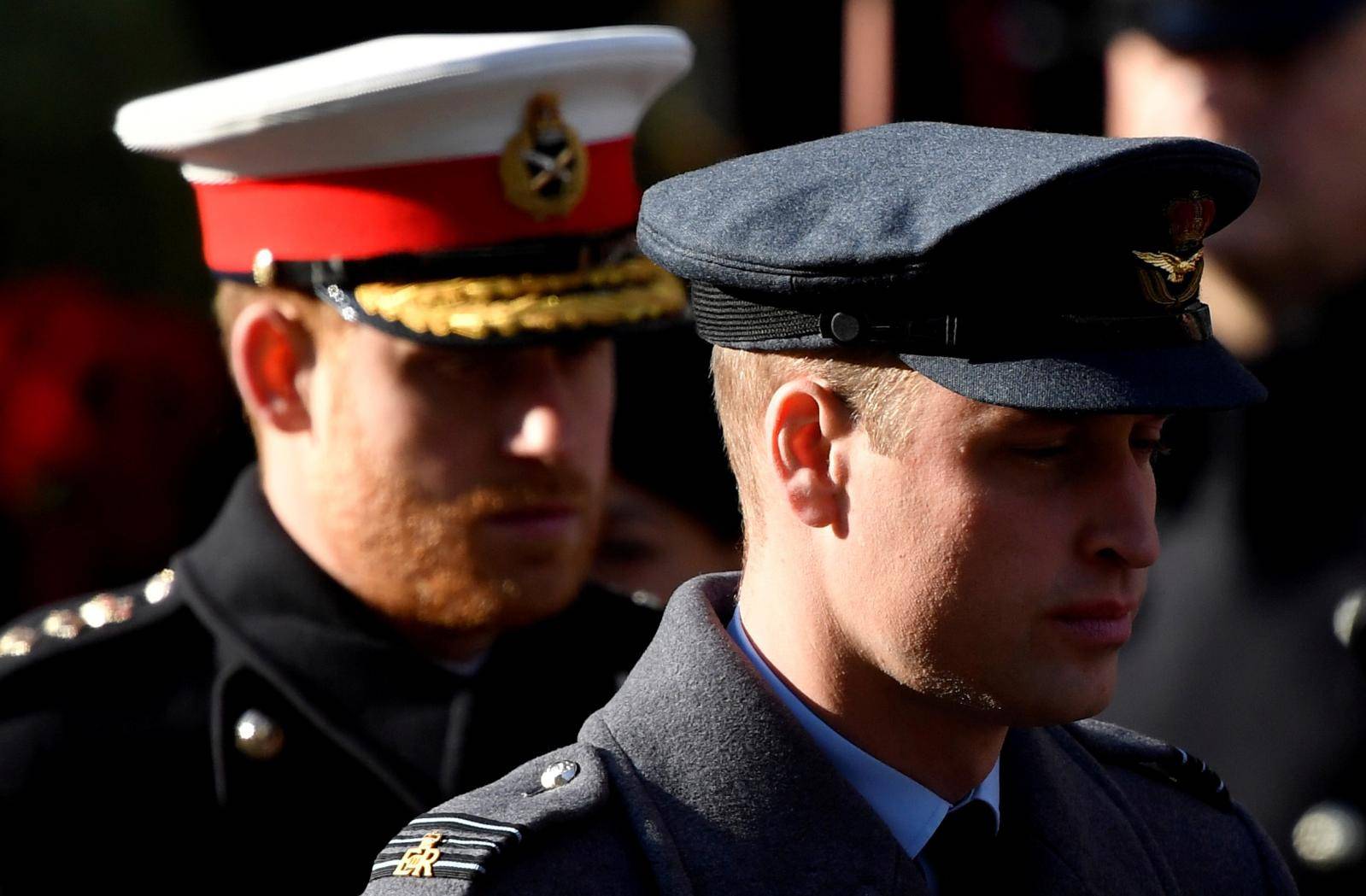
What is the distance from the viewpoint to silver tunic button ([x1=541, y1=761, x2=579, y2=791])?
2559mm

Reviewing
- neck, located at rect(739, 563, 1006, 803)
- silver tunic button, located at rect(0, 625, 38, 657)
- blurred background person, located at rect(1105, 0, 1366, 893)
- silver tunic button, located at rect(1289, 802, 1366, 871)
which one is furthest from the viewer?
blurred background person, located at rect(1105, 0, 1366, 893)

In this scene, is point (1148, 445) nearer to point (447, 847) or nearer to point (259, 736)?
point (447, 847)

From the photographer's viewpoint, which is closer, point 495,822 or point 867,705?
point 495,822

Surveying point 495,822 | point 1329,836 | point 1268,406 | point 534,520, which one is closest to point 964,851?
point 495,822

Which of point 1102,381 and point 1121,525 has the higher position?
point 1102,381

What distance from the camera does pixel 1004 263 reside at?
2459mm

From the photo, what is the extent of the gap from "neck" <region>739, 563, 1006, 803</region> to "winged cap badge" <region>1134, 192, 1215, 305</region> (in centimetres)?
55

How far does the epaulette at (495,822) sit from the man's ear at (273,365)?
4.69ft

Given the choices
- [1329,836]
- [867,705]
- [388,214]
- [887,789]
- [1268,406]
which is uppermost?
[388,214]

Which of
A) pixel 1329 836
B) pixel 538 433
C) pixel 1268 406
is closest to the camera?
pixel 538 433

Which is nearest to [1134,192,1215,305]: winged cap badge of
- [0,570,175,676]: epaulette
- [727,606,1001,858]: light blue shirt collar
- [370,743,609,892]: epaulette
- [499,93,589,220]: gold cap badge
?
[727,606,1001,858]: light blue shirt collar

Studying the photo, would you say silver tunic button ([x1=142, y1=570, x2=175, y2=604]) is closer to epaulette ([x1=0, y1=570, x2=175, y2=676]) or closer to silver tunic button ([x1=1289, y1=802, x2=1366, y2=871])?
epaulette ([x1=0, y1=570, x2=175, y2=676])

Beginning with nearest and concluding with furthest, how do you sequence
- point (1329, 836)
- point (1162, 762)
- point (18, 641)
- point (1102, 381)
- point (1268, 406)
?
point (1102, 381)
point (1162, 762)
point (18, 641)
point (1329, 836)
point (1268, 406)

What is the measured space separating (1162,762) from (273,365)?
71.2 inches
